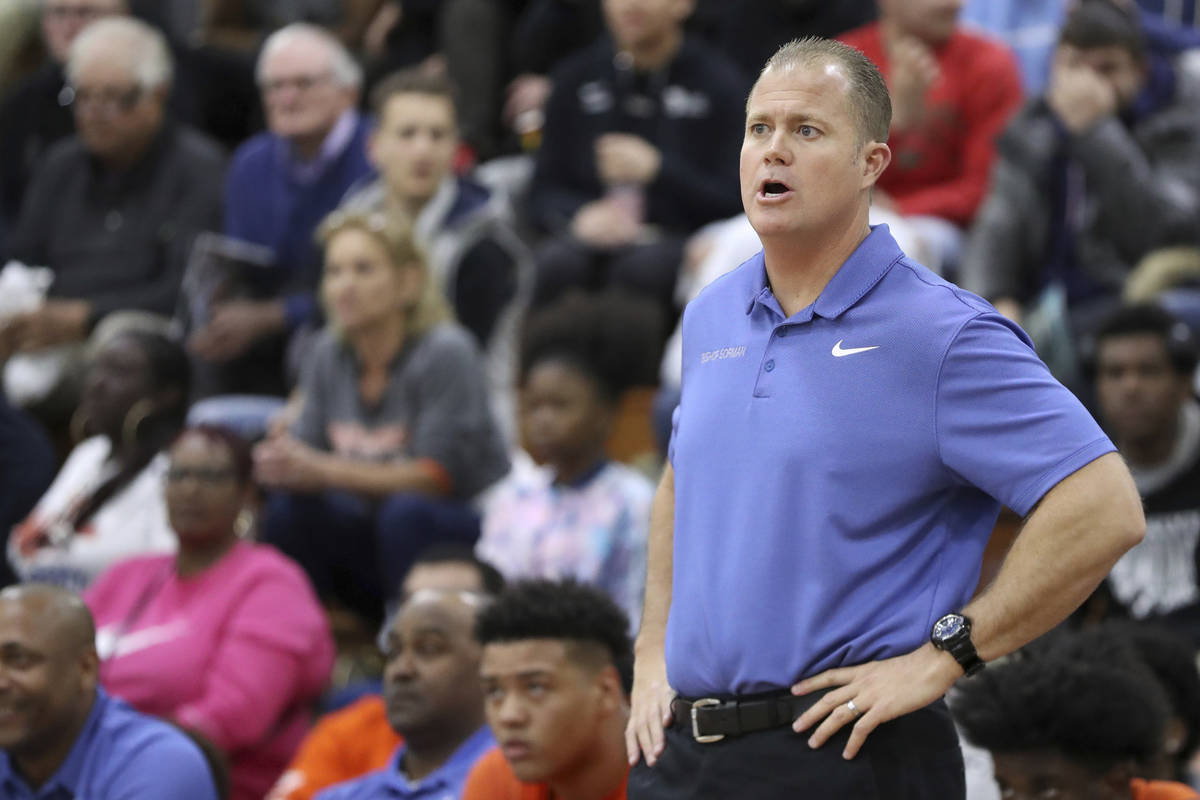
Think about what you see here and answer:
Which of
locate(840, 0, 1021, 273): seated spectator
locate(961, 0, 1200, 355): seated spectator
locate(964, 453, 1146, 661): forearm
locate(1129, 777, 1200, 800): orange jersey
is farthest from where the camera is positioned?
locate(840, 0, 1021, 273): seated spectator

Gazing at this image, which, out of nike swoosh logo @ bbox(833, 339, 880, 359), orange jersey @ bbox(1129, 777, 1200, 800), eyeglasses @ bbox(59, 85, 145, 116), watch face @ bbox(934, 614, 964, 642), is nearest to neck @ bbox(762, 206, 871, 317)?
nike swoosh logo @ bbox(833, 339, 880, 359)

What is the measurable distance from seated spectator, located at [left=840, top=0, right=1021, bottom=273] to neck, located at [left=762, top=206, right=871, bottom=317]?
13.5 feet

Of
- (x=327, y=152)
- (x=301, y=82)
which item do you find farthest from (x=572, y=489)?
(x=301, y=82)

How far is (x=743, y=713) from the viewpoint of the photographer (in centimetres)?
264

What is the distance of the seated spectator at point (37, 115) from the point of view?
28.9 ft

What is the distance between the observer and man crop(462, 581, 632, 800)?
4.01 metres

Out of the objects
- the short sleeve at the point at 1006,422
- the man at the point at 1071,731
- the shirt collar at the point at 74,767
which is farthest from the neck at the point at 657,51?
the short sleeve at the point at 1006,422

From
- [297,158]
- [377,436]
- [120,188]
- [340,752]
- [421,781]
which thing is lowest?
[340,752]

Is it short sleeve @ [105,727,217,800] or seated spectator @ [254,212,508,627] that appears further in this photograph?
seated spectator @ [254,212,508,627]

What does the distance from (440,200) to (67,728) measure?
3.15 m

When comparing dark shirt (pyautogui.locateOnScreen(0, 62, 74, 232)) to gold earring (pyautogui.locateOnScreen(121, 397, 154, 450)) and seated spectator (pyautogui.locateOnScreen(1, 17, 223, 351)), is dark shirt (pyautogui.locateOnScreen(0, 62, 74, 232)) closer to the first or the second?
seated spectator (pyautogui.locateOnScreen(1, 17, 223, 351))

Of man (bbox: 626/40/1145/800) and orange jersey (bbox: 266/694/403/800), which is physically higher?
man (bbox: 626/40/1145/800)

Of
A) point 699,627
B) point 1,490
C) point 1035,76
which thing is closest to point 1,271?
point 1,490

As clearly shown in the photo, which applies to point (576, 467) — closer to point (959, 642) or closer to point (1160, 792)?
point (1160, 792)
